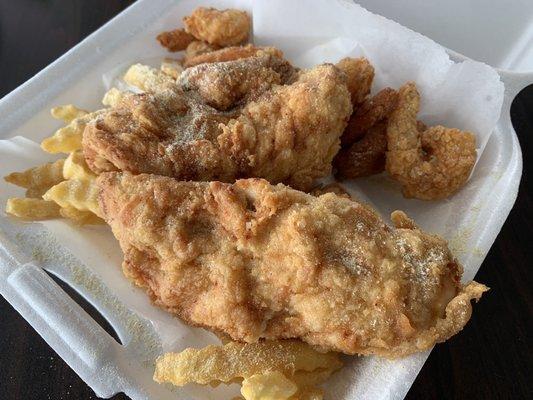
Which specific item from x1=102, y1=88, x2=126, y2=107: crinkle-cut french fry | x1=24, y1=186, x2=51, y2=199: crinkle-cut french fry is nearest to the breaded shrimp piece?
x1=102, y1=88, x2=126, y2=107: crinkle-cut french fry

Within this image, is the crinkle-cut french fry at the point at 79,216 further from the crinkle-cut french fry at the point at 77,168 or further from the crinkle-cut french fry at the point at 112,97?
the crinkle-cut french fry at the point at 112,97

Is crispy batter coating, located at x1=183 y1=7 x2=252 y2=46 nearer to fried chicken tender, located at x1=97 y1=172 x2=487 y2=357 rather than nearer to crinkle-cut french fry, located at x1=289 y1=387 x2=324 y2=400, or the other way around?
fried chicken tender, located at x1=97 y1=172 x2=487 y2=357

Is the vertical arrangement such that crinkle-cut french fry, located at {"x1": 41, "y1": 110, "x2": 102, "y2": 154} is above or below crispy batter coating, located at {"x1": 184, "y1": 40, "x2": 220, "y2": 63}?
above

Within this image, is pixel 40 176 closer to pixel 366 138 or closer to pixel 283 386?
pixel 283 386

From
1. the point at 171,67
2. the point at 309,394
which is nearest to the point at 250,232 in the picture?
the point at 309,394

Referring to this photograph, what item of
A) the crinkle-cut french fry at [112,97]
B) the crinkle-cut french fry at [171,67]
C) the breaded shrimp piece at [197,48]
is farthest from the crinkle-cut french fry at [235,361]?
the breaded shrimp piece at [197,48]

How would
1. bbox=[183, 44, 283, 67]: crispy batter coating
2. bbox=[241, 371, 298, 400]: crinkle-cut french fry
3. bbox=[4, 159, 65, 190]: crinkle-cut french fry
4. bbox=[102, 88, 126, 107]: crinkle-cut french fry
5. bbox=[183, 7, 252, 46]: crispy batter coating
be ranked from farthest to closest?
bbox=[183, 7, 252, 46]: crispy batter coating, bbox=[183, 44, 283, 67]: crispy batter coating, bbox=[102, 88, 126, 107]: crinkle-cut french fry, bbox=[4, 159, 65, 190]: crinkle-cut french fry, bbox=[241, 371, 298, 400]: crinkle-cut french fry
